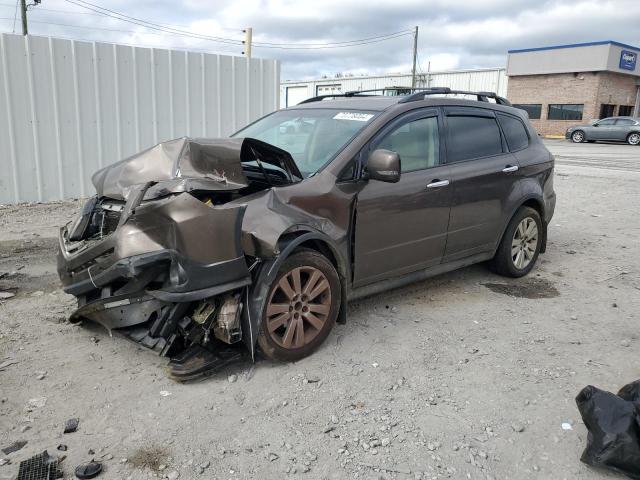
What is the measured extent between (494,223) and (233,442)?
3.44 m

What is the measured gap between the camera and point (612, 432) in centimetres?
272

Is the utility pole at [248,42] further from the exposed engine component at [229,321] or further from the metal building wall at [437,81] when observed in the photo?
the metal building wall at [437,81]

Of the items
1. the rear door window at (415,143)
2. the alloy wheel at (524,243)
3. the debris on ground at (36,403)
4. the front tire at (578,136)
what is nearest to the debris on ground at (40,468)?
the debris on ground at (36,403)

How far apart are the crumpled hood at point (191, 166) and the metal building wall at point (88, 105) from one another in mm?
5272

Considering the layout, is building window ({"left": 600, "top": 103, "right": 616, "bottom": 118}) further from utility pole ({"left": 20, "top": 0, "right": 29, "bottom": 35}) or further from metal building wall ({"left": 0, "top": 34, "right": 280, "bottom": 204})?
utility pole ({"left": 20, "top": 0, "right": 29, "bottom": 35})

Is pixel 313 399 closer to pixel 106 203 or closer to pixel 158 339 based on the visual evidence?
pixel 158 339

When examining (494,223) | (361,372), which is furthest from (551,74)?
(361,372)

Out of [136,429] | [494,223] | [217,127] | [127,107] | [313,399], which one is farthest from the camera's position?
[217,127]

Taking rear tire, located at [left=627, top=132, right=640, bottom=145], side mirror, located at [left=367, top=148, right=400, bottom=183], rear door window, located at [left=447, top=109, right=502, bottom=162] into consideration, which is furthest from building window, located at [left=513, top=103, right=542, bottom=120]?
side mirror, located at [left=367, top=148, right=400, bottom=183]

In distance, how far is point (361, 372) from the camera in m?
3.74

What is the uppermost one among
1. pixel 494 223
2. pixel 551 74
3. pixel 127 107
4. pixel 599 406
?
pixel 551 74

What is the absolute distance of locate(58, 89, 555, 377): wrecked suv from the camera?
10.7 ft

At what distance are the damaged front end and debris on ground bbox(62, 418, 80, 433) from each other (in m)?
0.60

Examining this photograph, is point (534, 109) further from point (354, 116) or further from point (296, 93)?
point (354, 116)
